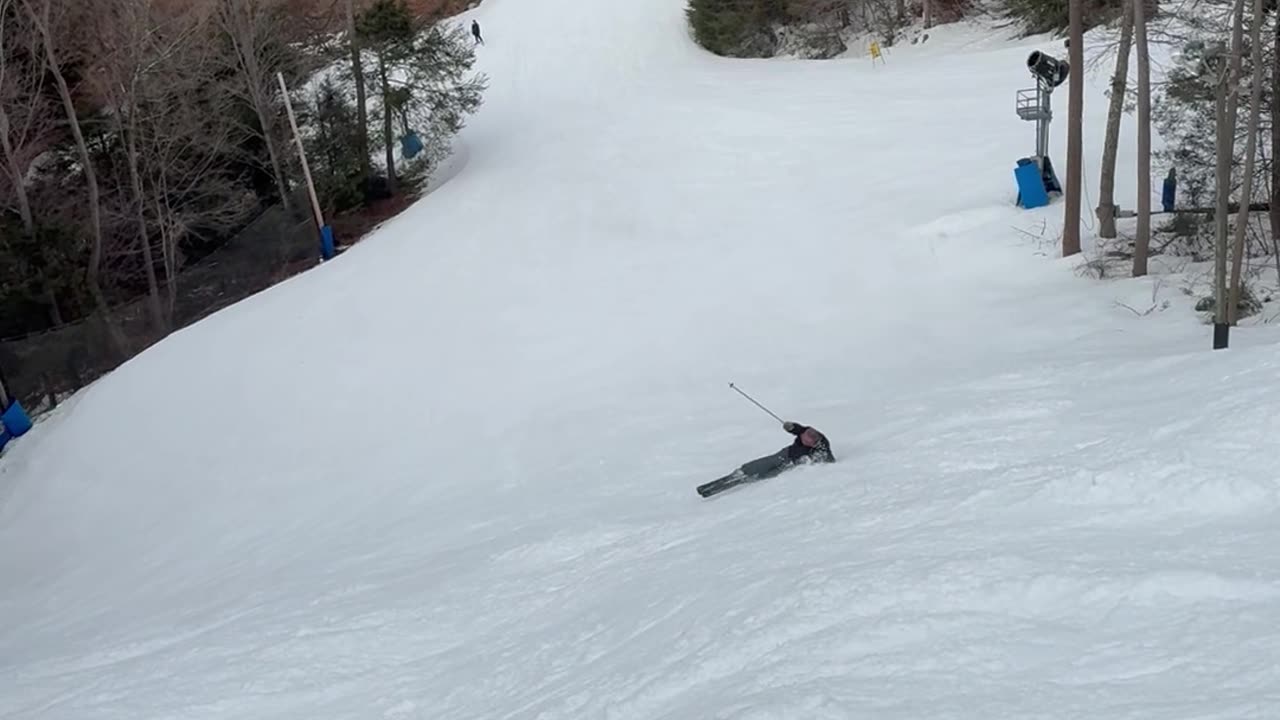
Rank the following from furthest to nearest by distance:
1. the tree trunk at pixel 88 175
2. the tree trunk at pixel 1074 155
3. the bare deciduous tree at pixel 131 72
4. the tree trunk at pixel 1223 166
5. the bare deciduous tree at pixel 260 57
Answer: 1. the bare deciduous tree at pixel 260 57
2. the bare deciduous tree at pixel 131 72
3. the tree trunk at pixel 88 175
4. the tree trunk at pixel 1074 155
5. the tree trunk at pixel 1223 166

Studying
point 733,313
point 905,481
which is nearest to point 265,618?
point 905,481

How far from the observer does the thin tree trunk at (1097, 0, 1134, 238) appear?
17.2 metres

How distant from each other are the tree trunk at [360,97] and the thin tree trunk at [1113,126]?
18.8 meters

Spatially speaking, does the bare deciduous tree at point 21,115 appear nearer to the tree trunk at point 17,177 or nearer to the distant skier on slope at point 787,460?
the tree trunk at point 17,177

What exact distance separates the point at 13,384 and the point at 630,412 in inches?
543

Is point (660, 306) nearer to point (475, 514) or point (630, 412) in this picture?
point (630, 412)

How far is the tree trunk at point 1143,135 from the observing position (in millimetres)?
16094

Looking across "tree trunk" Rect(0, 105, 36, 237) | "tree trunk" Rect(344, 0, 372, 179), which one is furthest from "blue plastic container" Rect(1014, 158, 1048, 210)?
"tree trunk" Rect(0, 105, 36, 237)

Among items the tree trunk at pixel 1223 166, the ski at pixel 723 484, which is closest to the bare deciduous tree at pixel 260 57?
the ski at pixel 723 484

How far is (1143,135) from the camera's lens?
16594 millimetres

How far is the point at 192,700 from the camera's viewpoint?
306 inches

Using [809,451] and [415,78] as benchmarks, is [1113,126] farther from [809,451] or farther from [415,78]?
[415,78]

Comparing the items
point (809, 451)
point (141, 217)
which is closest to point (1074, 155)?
point (809, 451)

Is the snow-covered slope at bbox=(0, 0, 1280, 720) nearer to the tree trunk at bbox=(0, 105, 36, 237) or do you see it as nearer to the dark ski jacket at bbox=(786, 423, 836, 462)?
the dark ski jacket at bbox=(786, 423, 836, 462)
